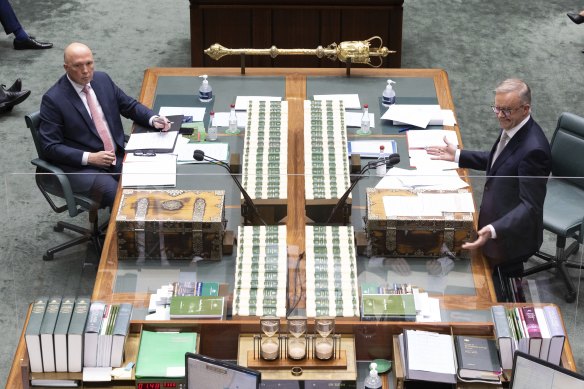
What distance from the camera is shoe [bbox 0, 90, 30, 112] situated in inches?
348

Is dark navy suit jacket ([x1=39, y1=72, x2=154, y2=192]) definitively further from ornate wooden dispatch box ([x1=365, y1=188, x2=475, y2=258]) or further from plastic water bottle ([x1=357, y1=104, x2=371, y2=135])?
ornate wooden dispatch box ([x1=365, y1=188, x2=475, y2=258])

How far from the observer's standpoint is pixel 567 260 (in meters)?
6.00

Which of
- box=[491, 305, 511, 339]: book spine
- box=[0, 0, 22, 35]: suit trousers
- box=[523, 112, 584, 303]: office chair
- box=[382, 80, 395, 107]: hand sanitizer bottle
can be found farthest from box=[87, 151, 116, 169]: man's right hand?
box=[0, 0, 22, 35]: suit trousers

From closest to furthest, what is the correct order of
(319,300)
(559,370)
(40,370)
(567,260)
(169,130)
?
(559,370) < (40,370) < (319,300) < (567,260) < (169,130)

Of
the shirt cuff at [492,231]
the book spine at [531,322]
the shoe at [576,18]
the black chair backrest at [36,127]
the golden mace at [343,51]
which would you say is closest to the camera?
the book spine at [531,322]

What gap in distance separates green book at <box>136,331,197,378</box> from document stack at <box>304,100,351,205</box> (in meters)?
1.11

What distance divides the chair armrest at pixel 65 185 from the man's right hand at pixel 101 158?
0.23 metres

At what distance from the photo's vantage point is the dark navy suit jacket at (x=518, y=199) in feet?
17.3

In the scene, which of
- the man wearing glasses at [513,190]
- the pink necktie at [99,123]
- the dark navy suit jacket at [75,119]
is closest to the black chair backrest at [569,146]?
the man wearing glasses at [513,190]

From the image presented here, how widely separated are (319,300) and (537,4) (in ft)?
22.7

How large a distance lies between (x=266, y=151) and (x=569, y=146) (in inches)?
79.8

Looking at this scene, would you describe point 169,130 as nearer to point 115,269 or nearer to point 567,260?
point 115,269

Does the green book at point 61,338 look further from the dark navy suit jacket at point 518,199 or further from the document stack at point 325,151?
the dark navy suit jacket at point 518,199

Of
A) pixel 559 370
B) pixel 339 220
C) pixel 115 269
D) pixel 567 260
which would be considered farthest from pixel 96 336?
pixel 567 260
